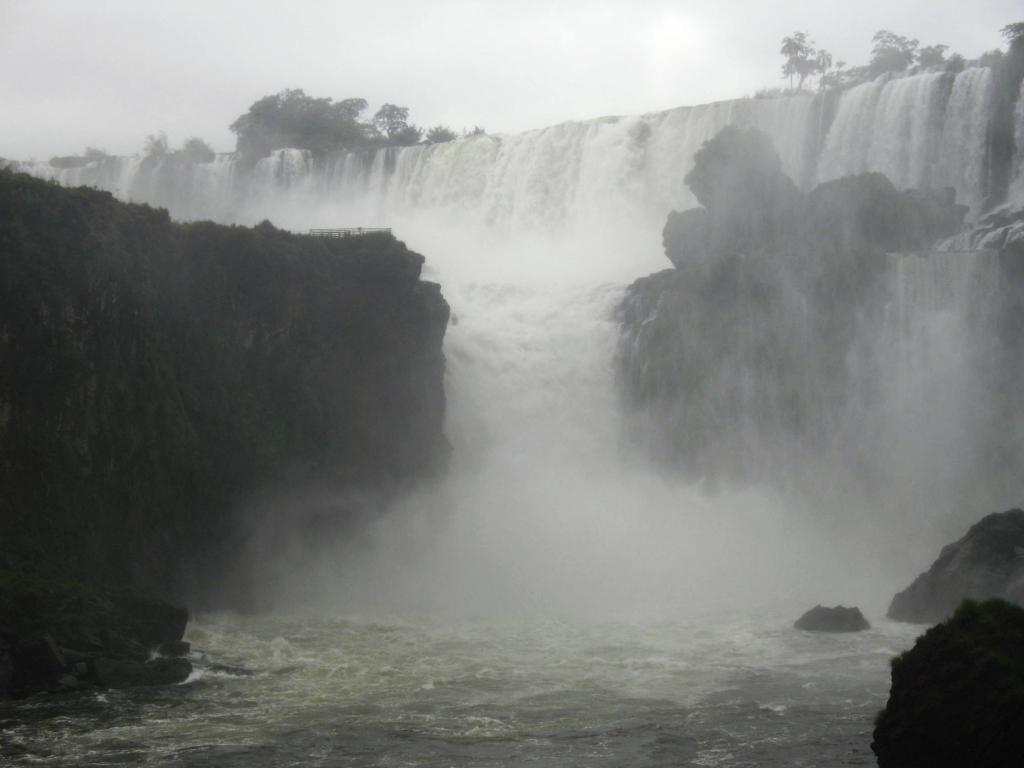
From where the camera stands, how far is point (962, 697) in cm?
1466

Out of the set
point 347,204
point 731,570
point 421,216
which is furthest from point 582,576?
point 347,204

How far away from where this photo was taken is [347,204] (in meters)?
68.9

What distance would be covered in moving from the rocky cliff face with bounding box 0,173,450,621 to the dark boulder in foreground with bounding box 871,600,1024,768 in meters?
18.3

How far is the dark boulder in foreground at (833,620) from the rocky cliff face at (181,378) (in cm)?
1357

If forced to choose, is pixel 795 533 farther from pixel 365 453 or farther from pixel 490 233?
pixel 490 233

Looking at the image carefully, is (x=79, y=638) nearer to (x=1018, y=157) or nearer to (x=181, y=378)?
Result: (x=181, y=378)

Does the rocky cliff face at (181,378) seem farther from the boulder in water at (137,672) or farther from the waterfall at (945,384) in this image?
the waterfall at (945,384)

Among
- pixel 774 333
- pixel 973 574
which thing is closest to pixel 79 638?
pixel 973 574

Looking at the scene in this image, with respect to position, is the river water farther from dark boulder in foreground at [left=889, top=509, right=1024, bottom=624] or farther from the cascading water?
dark boulder in foreground at [left=889, top=509, right=1024, bottom=624]

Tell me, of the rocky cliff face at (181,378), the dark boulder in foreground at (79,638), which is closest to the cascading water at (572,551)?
the dark boulder in foreground at (79,638)

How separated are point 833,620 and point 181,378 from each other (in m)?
17.6

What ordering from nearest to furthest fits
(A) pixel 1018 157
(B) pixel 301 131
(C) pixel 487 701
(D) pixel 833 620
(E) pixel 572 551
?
(C) pixel 487 701, (D) pixel 833 620, (E) pixel 572 551, (A) pixel 1018 157, (B) pixel 301 131

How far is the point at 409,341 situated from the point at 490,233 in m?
23.8

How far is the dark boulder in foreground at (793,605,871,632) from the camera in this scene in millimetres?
29344
